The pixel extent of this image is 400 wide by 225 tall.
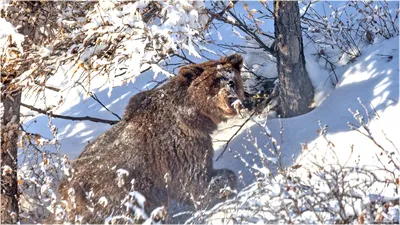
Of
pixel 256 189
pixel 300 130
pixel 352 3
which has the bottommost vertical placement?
pixel 256 189

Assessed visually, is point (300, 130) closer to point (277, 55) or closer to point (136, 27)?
point (277, 55)

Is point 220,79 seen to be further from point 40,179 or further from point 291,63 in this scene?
point 40,179

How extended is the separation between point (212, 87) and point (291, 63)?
1.24m

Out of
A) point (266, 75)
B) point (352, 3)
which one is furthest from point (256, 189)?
point (352, 3)

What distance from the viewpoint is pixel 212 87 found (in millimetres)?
6699

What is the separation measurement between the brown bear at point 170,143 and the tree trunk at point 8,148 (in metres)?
0.58

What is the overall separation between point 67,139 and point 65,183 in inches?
89.7

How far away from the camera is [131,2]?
5.75 meters

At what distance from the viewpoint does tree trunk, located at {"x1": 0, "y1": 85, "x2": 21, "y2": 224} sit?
6605mm

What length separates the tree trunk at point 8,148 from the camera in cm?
661

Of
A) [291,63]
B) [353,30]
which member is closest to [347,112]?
[291,63]

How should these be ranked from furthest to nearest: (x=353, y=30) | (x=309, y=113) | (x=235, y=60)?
1. (x=353, y=30)
2. (x=309, y=113)
3. (x=235, y=60)

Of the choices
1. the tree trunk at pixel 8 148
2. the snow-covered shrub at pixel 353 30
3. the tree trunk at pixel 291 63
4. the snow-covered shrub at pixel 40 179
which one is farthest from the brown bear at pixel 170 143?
the snow-covered shrub at pixel 353 30

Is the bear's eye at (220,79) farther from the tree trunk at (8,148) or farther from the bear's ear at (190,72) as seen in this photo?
the tree trunk at (8,148)
